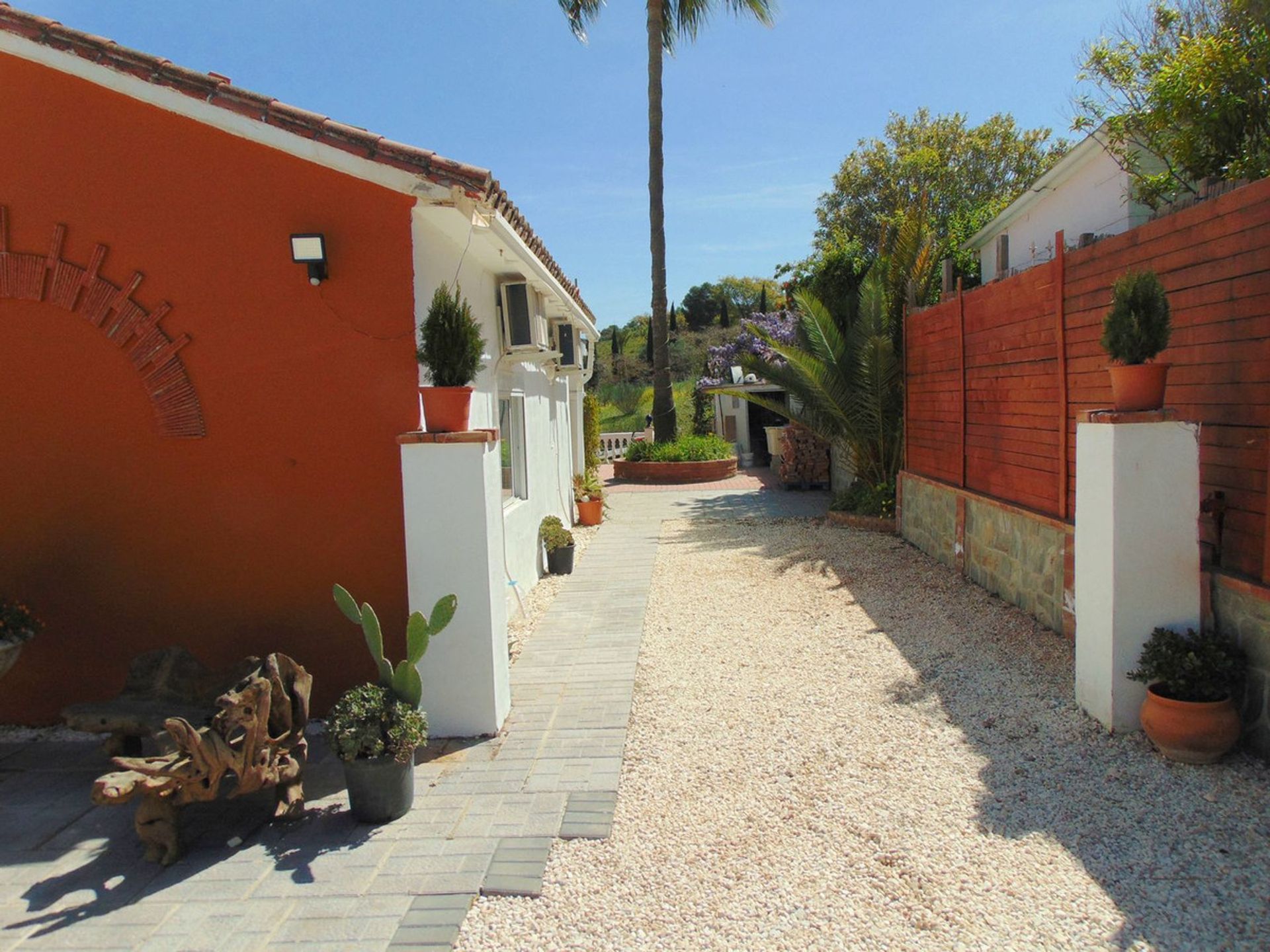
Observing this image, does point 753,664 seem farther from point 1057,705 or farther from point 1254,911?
point 1254,911

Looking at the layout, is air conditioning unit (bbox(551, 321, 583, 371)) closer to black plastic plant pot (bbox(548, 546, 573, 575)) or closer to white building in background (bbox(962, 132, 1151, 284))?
black plastic plant pot (bbox(548, 546, 573, 575))

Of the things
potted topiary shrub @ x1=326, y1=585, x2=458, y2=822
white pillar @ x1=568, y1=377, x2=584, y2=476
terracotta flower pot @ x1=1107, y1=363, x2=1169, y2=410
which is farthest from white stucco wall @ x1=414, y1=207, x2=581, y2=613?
terracotta flower pot @ x1=1107, y1=363, x2=1169, y2=410

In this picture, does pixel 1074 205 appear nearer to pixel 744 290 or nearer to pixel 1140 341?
pixel 1140 341

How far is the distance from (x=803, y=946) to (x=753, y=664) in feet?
11.3

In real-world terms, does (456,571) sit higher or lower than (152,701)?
higher

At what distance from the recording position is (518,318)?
7.95 metres

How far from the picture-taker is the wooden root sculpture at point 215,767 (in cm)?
380

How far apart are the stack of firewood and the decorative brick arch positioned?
14207 mm

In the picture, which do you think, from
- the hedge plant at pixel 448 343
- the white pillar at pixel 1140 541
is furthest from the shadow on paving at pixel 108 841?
the white pillar at pixel 1140 541

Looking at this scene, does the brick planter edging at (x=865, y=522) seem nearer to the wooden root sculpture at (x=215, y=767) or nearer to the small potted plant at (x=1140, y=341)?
the small potted plant at (x=1140, y=341)

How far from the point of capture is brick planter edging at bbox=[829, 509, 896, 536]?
12227 millimetres

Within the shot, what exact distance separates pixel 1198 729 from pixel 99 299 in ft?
22.4

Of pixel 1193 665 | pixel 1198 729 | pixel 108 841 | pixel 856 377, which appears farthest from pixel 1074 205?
pixel 108 841

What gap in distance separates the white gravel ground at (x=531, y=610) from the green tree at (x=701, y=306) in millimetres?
39894
